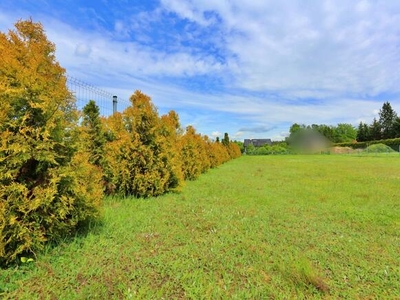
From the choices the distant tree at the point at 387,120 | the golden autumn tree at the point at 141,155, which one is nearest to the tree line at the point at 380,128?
the distant tree at the point at 387,120

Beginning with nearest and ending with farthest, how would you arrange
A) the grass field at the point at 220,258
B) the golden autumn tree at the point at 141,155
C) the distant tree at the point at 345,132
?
the grass field at the point at 220,258 < the golden autumn tree at the point at 141,155 < the distant tree at the point at 345,132

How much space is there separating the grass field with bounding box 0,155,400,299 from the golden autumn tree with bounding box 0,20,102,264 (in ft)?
1.08

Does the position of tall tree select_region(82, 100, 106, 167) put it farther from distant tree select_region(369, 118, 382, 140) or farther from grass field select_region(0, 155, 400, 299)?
distant tree select_region(369, 118, 382, 140)

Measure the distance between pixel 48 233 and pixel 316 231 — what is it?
3.53 metres

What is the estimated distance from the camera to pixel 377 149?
36156mm

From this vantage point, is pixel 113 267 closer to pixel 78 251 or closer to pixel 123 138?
pixel 78 251

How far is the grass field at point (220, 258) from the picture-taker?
82.2 inches

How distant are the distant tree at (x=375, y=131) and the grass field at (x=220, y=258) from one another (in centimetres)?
6128

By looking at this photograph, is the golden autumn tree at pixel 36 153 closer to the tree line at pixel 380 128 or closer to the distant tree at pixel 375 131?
the tree line at pixel 380 128

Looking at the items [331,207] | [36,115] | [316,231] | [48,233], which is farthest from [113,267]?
[331,207]

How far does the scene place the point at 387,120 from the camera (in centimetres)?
5422

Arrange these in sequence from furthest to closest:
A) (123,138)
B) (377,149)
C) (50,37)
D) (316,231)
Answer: (377,149), (123,138), (316,231), (50,37)

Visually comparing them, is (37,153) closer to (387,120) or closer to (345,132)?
(387,120)

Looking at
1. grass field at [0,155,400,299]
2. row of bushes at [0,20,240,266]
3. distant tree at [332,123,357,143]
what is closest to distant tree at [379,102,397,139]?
distant tree at [332,123,357,143]
